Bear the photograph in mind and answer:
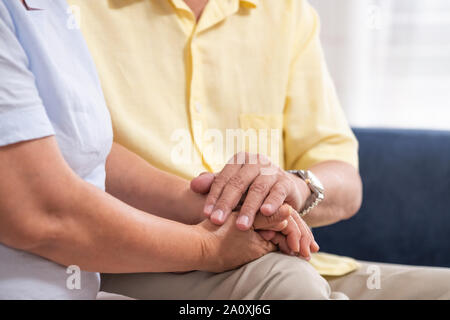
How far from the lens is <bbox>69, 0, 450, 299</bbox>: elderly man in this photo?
934 millimetres

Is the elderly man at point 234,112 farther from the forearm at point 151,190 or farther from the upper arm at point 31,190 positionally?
Answer: the upper arm at point 31,190

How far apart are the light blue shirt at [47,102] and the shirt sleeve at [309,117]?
55 cm

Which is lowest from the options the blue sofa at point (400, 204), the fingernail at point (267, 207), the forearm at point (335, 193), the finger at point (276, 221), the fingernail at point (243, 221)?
the blue sofa at point (400, 204)

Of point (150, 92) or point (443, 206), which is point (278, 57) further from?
point (443, 206)

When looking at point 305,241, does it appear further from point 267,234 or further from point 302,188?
point 302,188

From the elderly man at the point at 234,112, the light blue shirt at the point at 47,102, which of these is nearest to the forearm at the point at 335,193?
the elderly man at the point at 234,112

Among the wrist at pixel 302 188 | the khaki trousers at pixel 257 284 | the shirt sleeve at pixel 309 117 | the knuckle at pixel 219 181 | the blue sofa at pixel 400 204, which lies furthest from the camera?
the blue sofa at pixel 400 204

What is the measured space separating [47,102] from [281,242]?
418 millimetres

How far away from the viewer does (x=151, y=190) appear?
3.16 feet

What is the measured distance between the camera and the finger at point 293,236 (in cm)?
87

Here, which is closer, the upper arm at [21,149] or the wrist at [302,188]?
the upper arm at [21,149]

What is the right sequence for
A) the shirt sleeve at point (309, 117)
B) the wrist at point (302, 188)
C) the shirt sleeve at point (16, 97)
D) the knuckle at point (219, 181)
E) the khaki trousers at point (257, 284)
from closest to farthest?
the shirt sleeve at point (16, 97), the khaki trousers at point (257, 284), the knuckle at point (219, 181), the wrist at point (302, 188), the shirt sleeve at point (309, 117)

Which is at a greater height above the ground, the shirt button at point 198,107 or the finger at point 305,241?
the shirt button at point 198,107
